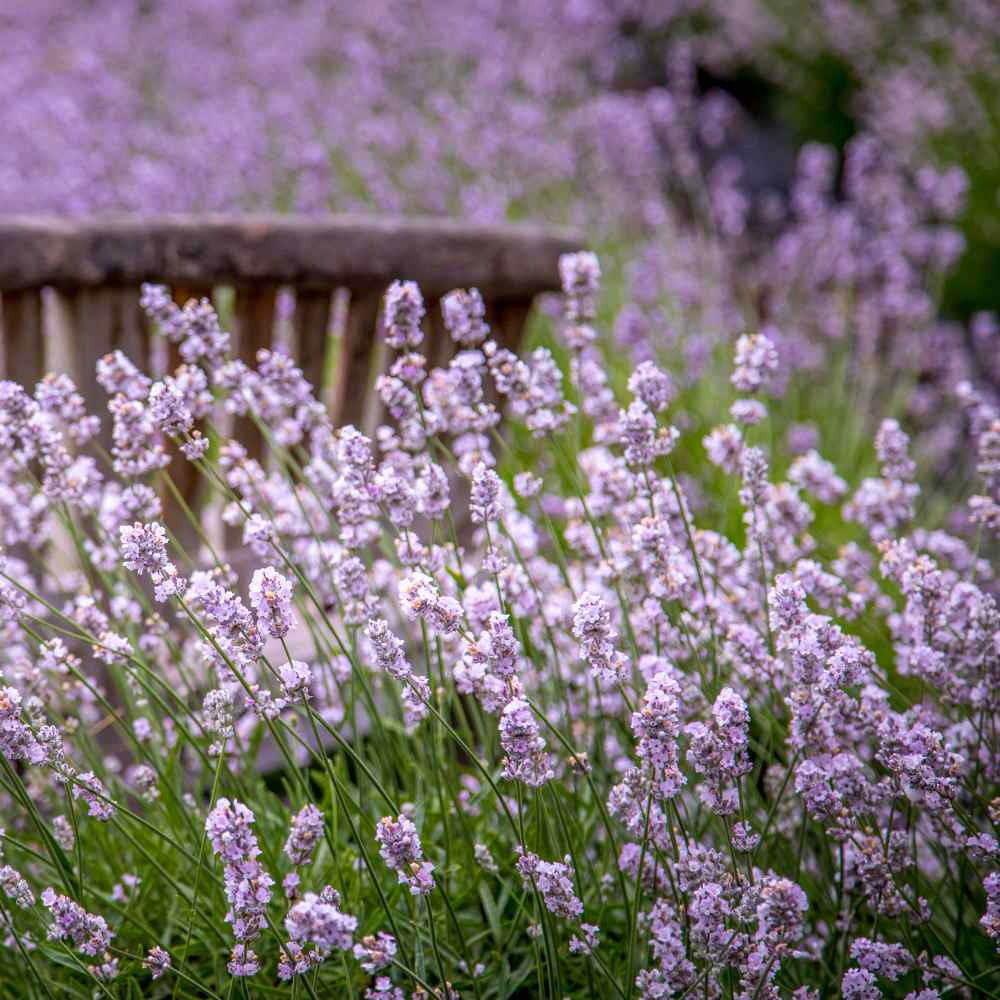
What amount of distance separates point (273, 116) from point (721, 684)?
5.86 m

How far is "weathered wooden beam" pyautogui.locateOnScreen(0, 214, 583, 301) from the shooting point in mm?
2684

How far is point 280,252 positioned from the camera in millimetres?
2971

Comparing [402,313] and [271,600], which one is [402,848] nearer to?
[271,600]

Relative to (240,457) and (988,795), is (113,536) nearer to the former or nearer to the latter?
(240,457)

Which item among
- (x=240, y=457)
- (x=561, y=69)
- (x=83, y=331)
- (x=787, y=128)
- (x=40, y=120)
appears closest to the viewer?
(x=240, y=457)

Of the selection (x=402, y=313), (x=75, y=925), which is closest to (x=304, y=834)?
(x=75, y=925)

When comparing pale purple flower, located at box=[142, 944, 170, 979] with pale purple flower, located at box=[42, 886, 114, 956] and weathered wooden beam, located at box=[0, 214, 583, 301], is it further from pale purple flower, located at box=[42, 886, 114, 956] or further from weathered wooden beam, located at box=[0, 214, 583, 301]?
weathered wooden beam, located at box=[0, 214, 583, 301]

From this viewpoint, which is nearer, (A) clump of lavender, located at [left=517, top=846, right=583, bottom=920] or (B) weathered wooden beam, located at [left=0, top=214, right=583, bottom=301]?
(A) clump of lavender, located at [left=517, top=846, right=583, bottom=920]

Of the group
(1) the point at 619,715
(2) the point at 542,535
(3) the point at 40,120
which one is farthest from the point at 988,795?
(3) the point at 40,120

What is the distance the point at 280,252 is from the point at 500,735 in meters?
1.66

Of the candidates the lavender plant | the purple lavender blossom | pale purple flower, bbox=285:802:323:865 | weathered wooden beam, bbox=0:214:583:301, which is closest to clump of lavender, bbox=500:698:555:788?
the lavender plant

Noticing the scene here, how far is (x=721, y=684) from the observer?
6.67 ft

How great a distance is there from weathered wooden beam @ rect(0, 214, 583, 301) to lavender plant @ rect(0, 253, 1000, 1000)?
0.61 meters

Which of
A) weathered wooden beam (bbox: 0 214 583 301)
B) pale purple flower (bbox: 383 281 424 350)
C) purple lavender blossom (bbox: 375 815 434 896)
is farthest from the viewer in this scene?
weathered wooden beam (bbox: 0 214 583 301)
